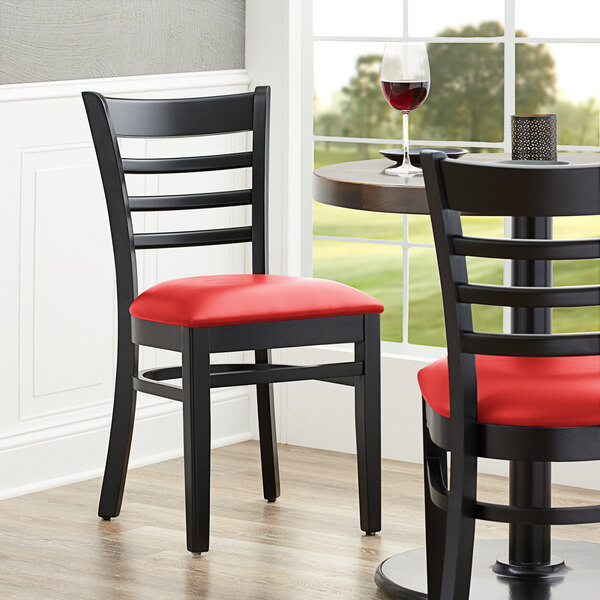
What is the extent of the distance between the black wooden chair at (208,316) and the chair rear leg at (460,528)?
842mm

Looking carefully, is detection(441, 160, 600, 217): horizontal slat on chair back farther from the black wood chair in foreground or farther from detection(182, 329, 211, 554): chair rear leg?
detection(182, 329, 211, 554): chair rear leg

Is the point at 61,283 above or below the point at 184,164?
below

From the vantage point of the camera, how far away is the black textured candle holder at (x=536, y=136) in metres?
2.67

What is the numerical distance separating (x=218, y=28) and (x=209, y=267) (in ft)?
2.32

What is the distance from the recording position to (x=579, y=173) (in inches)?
81.1

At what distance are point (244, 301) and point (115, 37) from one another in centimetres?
110

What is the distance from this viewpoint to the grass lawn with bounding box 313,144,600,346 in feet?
39.0

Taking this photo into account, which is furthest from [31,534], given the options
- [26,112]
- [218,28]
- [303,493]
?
[218,28]

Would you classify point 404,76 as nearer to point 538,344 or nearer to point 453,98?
point 538,344

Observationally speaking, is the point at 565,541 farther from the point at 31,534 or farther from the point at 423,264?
the point at 423,264

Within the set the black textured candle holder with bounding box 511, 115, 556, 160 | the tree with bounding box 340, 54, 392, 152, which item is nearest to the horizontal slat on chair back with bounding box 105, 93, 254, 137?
the black textured candle holder with bounding box 511, 115, 556, 160

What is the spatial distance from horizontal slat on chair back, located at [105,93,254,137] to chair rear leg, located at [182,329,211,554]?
0.59 meters

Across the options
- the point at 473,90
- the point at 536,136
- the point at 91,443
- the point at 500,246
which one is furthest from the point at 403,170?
the point at 473,90

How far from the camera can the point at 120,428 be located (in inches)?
126
